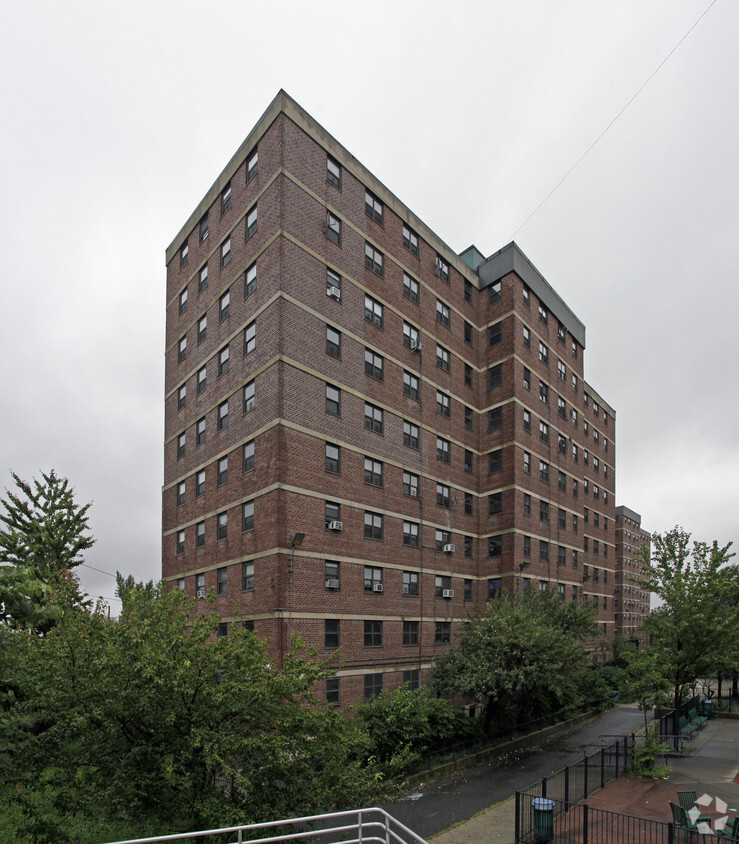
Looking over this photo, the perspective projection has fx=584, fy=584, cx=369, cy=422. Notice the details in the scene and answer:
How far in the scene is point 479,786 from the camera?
2050 cm

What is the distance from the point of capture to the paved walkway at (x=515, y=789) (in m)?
15.8

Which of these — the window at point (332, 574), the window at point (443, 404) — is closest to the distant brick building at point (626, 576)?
the window at point (443, 404)

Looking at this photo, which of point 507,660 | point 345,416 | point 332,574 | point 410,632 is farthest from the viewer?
point 410,632

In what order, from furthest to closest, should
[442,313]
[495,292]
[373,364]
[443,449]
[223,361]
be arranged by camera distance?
[495,292] → [442,313] → [443,449] → [223,361] → [373,364]

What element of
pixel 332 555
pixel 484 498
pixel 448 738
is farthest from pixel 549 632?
pixel 484 498

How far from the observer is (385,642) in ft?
88.3

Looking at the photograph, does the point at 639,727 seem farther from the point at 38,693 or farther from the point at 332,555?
the point at 38,693

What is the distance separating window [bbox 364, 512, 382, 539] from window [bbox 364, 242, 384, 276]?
1245cm

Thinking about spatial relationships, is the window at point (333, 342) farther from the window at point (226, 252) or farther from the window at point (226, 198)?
the window at point (226, 198)

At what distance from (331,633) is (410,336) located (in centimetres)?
1596

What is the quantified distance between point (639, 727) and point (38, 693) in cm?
3213

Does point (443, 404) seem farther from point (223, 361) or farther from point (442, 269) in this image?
point (223, 361)

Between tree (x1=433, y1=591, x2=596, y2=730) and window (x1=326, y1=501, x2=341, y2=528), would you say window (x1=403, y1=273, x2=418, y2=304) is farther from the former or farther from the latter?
tree (x1=433, y1=591, x2=596, y2=730)

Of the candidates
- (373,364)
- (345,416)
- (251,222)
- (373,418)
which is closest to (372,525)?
(373,418)
